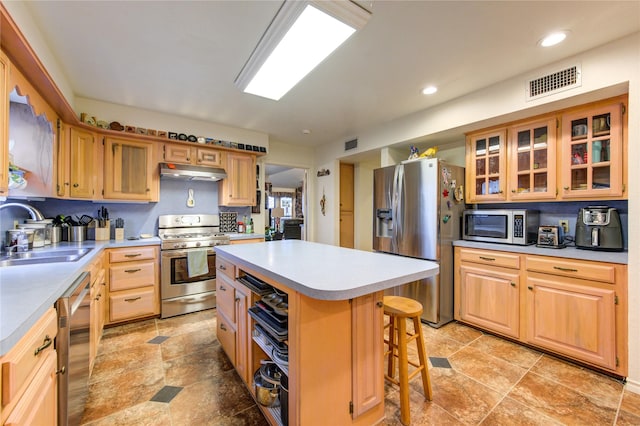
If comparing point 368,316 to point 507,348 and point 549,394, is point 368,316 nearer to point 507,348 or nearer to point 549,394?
point 549,394

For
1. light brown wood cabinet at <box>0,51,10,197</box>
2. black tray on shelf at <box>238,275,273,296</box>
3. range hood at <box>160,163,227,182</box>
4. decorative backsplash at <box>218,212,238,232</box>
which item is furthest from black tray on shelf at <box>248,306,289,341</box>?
decorative backsplash at <box>218,212,238,232</box>

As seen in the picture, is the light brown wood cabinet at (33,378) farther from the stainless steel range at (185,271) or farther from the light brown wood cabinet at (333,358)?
the stainless steel range at (185,271)

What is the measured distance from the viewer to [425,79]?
247 cm

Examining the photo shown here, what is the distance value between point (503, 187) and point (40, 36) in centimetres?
414

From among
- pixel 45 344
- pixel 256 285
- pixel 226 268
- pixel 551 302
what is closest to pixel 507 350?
pixel 551 302

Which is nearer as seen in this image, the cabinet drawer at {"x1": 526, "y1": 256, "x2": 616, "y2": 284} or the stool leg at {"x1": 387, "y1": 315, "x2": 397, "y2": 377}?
the stool leg at {"x1": 387, "y1": 315, "x2": 397, "y2": 377}

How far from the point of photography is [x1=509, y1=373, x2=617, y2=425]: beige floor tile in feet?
5.11

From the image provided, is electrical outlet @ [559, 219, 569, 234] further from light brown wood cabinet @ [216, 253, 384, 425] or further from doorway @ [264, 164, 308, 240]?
doorway @ [264, 164, 308, 240]

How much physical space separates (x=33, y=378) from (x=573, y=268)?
10.8 feet

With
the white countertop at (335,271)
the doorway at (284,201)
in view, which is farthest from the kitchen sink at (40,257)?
the doorway at (284,201)

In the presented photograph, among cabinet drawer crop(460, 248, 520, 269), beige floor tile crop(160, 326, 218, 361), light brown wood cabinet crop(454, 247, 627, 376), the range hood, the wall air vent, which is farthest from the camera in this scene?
the wall air vent

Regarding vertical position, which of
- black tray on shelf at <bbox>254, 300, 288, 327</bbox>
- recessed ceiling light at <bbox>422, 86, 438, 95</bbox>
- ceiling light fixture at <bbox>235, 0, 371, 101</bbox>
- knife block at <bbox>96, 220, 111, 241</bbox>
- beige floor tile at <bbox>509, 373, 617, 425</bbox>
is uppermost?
recessed ceiling light at <bbox>422, 86, 438, 95</bbox>

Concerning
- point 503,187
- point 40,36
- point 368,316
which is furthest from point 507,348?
point 40,36

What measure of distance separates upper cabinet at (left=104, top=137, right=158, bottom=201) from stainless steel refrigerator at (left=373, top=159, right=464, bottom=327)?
9.98 ft
